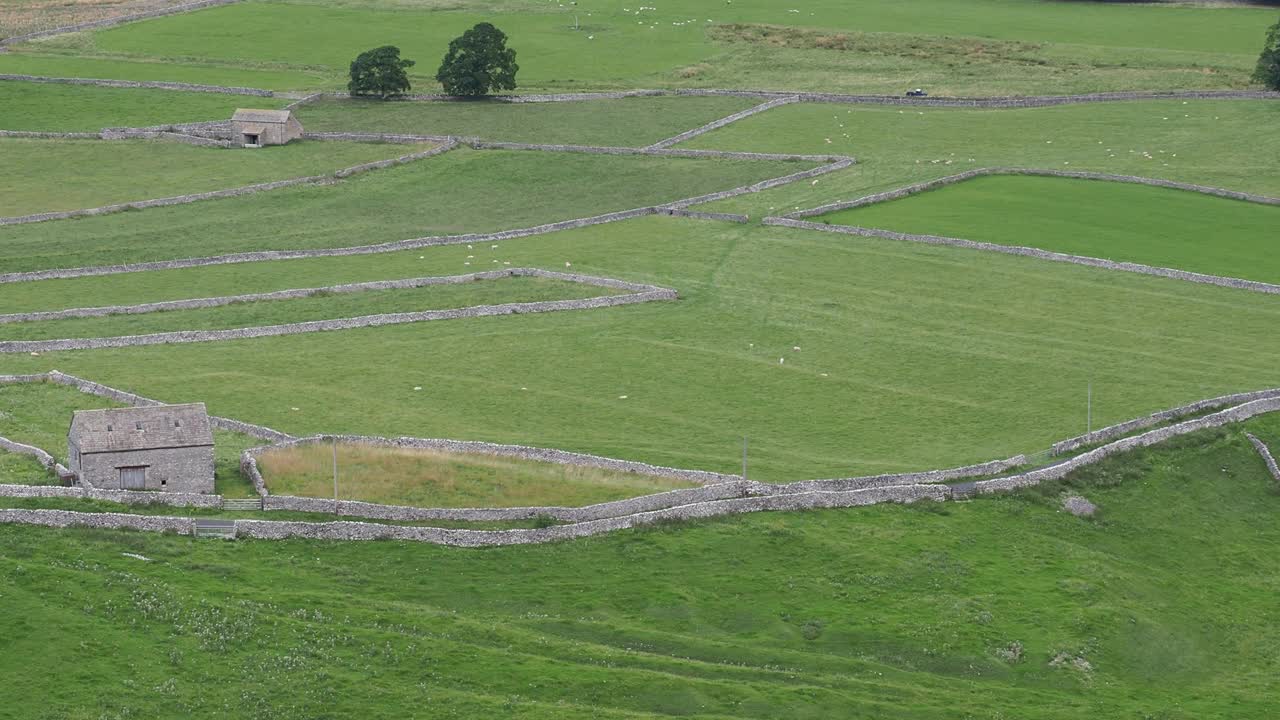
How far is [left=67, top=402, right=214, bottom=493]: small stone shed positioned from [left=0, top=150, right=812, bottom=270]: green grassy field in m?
30.9

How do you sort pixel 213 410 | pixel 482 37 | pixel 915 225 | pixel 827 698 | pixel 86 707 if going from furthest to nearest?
pixel 482 37
pixel 915 225
pixel 213 410
pixel 827 698
pixel 86 707

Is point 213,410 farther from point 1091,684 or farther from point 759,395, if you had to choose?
point 1091,684

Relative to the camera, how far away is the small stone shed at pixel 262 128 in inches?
4631

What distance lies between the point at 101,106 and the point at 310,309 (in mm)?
48857

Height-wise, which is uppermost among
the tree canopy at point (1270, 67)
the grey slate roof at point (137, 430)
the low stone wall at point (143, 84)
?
the tree canopy at point (1270, 67)

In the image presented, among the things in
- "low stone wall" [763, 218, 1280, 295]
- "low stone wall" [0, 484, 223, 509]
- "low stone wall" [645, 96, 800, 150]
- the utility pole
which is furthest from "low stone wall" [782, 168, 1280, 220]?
"low stone wall" [0, 484, 223, 509]

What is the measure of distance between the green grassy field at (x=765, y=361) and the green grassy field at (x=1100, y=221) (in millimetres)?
3374

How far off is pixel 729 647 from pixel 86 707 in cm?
1759

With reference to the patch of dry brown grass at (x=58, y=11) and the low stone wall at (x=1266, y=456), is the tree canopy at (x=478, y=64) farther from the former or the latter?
the low stone wall at (x=1266, y=456)

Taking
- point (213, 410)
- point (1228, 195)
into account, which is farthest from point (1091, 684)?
point (1228, 195)

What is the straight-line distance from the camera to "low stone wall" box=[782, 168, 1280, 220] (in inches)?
3959

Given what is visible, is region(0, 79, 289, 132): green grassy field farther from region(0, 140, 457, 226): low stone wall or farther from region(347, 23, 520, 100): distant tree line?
region(347, 23, 520, 100): distant tree line

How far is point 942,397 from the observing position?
73.0 m

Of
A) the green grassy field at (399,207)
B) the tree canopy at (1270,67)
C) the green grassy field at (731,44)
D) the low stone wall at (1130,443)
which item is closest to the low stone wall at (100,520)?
the low stone wall at (1130,443)
